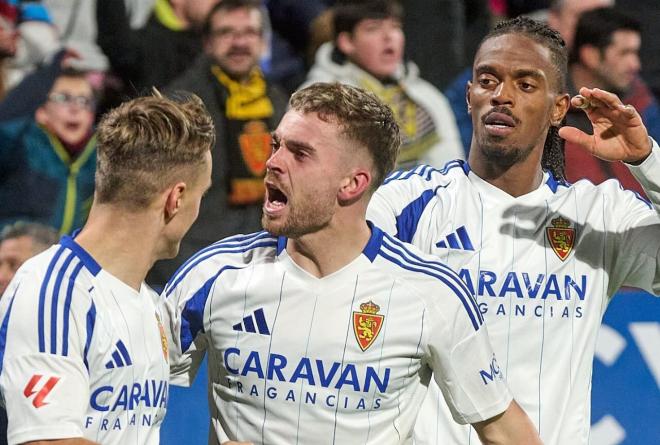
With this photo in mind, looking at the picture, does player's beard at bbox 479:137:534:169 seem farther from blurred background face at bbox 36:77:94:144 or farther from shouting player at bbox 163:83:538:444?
blurred background face at bbox 36:77:94:144

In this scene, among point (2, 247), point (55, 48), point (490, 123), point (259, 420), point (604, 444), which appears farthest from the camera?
point (55, 48)

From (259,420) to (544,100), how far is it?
4.30 feet

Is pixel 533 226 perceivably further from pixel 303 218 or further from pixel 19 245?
pixel 19 245

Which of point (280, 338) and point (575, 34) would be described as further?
point (575, 34)

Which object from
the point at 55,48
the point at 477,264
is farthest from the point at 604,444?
the point at 55,48

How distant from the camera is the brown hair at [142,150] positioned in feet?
9.08

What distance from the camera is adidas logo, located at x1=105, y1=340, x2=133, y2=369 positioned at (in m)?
2.71

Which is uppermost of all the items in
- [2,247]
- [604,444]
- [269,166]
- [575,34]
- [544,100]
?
[575,34]

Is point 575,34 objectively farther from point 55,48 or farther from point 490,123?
point 490,123

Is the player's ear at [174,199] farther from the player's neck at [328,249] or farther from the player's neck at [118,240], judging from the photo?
the player's neck at [328,249]

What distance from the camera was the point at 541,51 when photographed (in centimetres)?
360

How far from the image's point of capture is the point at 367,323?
3.10 meters

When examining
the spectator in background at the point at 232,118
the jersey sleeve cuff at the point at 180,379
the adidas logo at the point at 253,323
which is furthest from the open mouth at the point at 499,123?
the spectator in background at the point at 232,118

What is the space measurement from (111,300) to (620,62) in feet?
15.5
